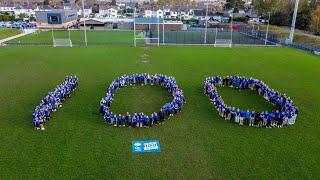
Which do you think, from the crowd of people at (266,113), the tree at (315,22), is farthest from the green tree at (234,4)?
the crowd of people at (266,113)

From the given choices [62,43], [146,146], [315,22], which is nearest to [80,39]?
[62,43]

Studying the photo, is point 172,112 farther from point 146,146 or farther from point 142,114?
point 146,146

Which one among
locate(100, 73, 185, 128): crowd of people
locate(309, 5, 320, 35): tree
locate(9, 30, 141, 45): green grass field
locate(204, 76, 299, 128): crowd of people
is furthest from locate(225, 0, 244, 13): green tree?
locate(100, 73, 185, 128): crowd of people

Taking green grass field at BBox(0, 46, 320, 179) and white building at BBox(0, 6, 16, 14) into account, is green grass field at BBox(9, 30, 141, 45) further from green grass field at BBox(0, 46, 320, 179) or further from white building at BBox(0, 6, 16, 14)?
white building at BBox(0, 6, 16, 14)

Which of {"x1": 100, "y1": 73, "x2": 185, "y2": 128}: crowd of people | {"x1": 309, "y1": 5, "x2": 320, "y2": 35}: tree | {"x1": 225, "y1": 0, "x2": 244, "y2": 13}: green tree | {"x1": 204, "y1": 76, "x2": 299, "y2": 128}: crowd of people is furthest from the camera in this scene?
{"x1": 225, "y1": 0, "x2": 244, "y2": 13}: green tree

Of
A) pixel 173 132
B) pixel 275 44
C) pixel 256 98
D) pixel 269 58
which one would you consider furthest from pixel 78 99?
pixel 275 44

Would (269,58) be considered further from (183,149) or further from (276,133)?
(183,149)
